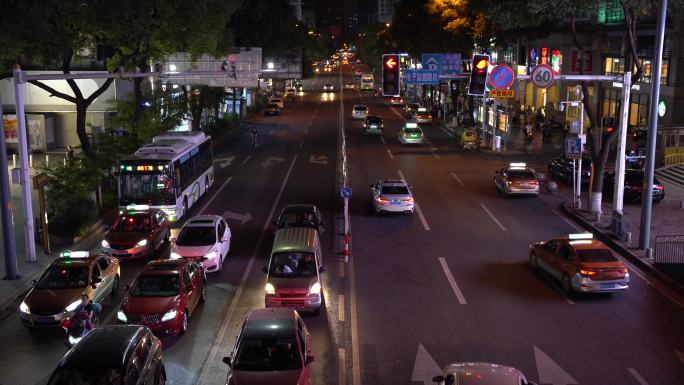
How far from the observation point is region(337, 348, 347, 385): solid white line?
47.6 feet

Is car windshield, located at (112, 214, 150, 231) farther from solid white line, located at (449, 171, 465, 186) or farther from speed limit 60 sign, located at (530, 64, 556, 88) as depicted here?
solid white line, located at (449, 171, 465, 186)

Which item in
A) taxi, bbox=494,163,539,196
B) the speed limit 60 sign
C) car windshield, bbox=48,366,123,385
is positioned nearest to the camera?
car windshield, bbox=48,366,123,385

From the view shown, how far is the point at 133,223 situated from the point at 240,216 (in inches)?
257

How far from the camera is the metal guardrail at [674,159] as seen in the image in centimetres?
3991

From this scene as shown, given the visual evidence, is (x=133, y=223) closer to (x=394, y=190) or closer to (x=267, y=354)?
(x=394, y=190)

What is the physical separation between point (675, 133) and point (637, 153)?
2.73 m

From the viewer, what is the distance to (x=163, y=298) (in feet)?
56.1

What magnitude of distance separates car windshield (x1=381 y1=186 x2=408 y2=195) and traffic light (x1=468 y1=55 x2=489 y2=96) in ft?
16.7

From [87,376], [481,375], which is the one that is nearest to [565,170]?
[481,375]

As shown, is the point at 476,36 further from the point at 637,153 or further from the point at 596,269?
the point at 596,269

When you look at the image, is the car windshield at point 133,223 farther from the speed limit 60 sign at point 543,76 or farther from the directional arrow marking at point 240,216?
the speed limit 60 sign at point 543,76

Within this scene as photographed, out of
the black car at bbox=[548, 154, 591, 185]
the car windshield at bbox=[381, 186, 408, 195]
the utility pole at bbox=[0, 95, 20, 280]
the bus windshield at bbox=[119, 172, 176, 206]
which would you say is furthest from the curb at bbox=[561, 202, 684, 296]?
the utility pole at bbox=[0, 95, 20, 280]

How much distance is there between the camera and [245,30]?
6134 cm

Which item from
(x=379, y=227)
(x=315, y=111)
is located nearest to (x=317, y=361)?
(x=379, y=227)
